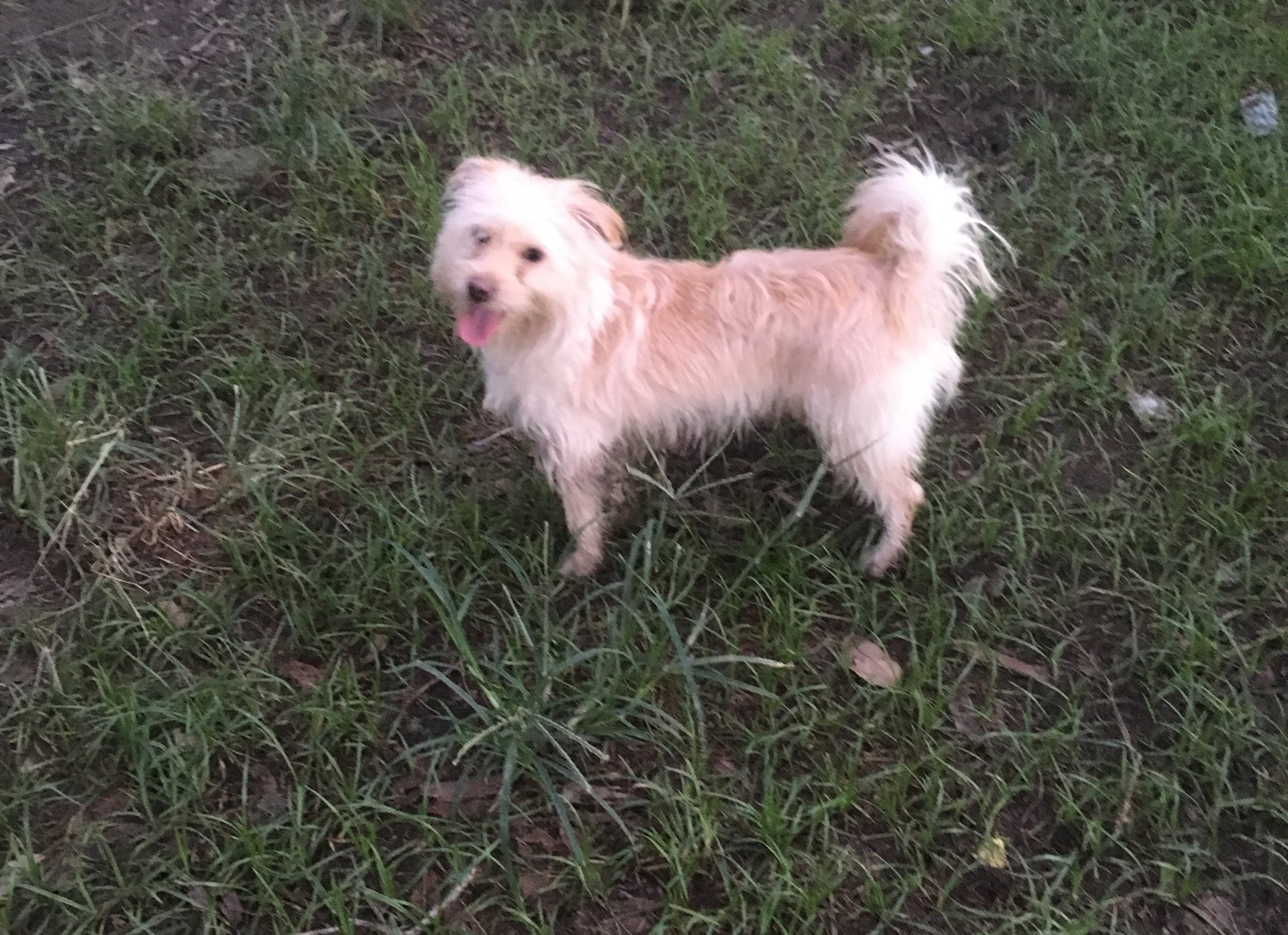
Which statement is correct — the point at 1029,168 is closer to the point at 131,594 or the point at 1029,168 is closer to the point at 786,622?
the point at 786,622

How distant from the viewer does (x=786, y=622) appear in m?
2.44

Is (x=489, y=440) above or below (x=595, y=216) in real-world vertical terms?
below

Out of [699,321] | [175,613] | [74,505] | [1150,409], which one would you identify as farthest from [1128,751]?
[74,505]

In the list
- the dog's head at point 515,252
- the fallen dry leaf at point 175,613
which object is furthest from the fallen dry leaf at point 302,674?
the dog's head at point 515,252

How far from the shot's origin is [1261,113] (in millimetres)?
3990

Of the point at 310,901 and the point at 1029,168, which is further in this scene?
the point at 1029,168

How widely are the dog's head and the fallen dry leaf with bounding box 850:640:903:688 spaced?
1.16 m

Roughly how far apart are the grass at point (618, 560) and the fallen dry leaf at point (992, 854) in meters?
0.01

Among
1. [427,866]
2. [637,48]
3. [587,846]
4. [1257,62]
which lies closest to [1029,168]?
[1257,62]

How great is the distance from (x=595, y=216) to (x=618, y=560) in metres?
0.95

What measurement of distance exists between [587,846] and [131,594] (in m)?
1.38

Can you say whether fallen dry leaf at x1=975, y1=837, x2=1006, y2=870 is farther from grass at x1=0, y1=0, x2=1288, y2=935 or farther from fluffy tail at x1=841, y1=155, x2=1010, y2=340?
fluffy tail at x1=841, y1=155, x2=1010, y2=340

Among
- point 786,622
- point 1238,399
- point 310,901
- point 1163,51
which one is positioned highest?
point 1163,51

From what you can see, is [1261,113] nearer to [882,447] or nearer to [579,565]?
[882,447]
